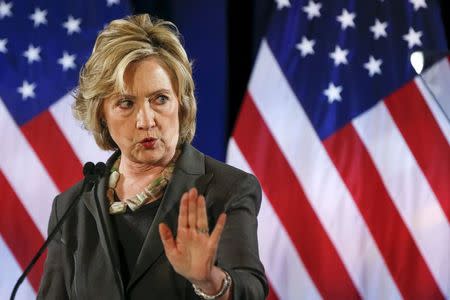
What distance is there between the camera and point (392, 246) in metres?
3.33

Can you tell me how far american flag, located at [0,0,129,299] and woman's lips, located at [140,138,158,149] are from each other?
183 cm

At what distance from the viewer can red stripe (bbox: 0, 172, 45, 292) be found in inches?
130

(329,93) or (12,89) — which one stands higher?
(12,89)

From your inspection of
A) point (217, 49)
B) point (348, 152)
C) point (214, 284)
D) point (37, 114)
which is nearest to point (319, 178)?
point (348, 152)

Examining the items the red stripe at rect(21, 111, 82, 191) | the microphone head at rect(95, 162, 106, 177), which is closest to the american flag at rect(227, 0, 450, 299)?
the red stripe at rect(21, 111, 82, 191)

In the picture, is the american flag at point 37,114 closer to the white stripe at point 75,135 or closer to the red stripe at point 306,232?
the white stripe at point 75,135

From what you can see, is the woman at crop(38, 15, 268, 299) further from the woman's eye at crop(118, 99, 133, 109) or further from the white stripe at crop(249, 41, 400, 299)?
the white stripe at crop(249, 41, 400, 299)

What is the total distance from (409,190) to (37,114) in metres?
1.73

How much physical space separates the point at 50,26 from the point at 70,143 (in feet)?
1.77

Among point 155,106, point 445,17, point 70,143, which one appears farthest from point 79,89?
point 445,17

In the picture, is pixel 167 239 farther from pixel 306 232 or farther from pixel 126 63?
pixel 306 232

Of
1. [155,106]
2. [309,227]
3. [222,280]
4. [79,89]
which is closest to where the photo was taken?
[222,280]

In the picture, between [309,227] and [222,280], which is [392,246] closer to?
[309,227]

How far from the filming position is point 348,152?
3.40 meters
